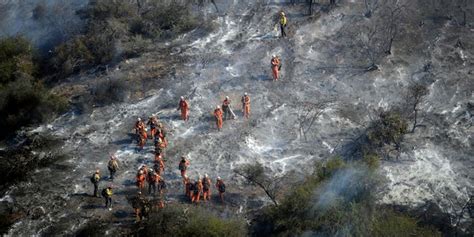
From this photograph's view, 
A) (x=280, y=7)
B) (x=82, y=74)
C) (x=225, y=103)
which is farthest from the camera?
(x=280, y=7)

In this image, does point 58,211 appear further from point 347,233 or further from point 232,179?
point 347,233

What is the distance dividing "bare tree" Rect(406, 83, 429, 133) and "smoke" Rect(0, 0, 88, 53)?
19123mm

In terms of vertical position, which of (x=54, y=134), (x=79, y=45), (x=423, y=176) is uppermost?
(x=79, y=45)

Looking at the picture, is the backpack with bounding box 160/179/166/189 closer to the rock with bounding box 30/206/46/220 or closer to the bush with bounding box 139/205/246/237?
the bush with bounding box 139/205/246/237

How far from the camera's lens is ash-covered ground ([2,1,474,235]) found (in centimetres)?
2458

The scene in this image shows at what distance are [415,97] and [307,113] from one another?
5.08 m

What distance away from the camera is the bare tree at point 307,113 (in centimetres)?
2781

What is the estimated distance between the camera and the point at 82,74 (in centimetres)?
3234

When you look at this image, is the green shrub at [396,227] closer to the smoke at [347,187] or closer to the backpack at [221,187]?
the smoke at [347,187]

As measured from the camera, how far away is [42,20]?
36188mm

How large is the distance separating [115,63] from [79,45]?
227 cm

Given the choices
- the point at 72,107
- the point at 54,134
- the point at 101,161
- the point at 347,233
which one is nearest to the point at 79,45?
the point at 72,107

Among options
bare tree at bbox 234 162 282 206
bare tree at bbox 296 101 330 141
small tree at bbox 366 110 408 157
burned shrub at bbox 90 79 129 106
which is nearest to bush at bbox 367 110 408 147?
small tree at bbox 366 110 408 157

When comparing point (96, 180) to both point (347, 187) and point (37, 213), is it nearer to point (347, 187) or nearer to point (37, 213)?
point (37, 213)
